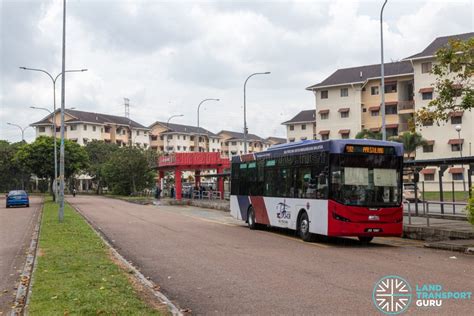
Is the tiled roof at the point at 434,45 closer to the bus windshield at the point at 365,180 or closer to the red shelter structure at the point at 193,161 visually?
the red shelter structure at the point at 193,161

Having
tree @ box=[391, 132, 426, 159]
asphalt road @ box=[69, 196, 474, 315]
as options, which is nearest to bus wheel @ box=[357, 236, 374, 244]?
asphalt road @ box=[69, 196, 474, 315]

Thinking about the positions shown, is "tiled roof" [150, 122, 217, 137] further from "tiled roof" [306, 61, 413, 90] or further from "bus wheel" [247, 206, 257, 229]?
"bus wheel" [247, 206, 257, 229]

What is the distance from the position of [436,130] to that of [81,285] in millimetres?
55874

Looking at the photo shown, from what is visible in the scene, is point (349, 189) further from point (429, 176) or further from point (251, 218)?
point (429, 176)

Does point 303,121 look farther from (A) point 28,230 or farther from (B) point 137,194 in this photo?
(A) point 28,230

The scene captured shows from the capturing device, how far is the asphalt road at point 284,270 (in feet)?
26.9

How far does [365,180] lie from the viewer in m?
16.6

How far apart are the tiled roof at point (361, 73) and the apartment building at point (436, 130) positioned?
4109 mm

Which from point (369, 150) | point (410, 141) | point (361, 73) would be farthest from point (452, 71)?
point (361, 73)

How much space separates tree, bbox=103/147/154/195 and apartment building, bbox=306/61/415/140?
2225 cm

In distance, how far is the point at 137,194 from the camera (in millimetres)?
73250

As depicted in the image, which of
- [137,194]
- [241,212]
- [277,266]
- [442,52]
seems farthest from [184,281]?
[137,194]

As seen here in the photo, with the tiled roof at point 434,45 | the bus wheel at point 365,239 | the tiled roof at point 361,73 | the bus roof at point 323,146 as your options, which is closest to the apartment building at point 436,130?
the tiled roof at point 434,45

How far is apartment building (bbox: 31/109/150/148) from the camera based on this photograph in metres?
102
